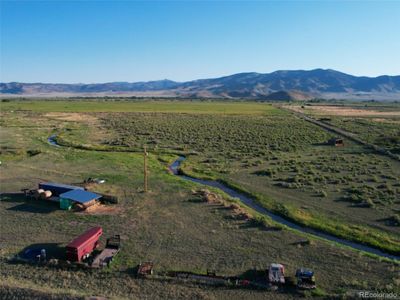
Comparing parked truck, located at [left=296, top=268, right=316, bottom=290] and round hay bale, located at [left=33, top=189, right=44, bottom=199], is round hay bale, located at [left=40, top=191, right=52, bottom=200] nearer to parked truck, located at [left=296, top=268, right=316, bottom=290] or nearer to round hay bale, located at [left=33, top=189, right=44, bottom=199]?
round hay bale, located at [left=33, top=189, right=44, bottom=199]

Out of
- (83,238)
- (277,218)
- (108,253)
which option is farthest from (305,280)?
(83,238)

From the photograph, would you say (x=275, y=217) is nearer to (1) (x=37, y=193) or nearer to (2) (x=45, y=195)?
(2) (x=45, y=195)

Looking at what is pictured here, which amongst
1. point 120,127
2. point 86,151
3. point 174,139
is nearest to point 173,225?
point 86,151

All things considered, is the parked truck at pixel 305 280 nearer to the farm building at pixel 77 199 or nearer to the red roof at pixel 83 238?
the red roof at pixel 83 238

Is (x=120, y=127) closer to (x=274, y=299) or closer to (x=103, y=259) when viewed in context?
(x=103, y=259)

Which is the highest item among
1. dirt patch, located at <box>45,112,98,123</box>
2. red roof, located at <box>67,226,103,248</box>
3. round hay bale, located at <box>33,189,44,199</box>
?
dirt patch, located at <box>45,112,98,123</box>

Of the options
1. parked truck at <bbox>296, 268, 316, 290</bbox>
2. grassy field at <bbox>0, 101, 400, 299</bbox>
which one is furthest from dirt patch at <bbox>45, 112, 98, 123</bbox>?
parked truck at <bbox>296, 268, 316, 290</bbox>

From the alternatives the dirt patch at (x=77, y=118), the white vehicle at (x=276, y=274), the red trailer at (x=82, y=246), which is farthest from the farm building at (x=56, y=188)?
the dirt patch at (x=77, y=118)

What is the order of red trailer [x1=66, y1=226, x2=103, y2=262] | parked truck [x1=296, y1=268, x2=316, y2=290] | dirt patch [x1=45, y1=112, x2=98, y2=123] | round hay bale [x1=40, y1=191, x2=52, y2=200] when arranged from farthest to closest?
dirt patch [x1=45, y1=112, x2=98, y2=123] → round hay bale [x1=40, y1=191, x2=52, y2=200] → red trailer [x1=66, y1=226, x2=103, y2=262] → parked truck [x1=296, y1=268, x2=316, y2=290]

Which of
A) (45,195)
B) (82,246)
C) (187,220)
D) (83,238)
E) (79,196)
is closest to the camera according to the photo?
(82,246)
